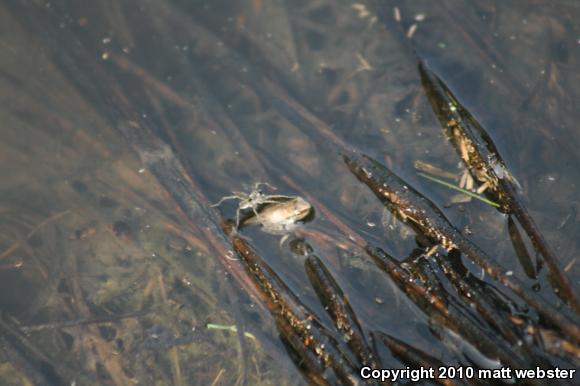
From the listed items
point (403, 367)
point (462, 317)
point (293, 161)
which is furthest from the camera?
point (293, 161)

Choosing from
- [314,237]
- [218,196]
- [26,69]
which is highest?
[26,69]

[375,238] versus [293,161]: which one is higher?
[293,161]

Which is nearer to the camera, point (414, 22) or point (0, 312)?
point (0, 312)

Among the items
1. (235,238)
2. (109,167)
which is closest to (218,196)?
(235,238)

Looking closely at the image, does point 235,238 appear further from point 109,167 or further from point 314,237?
point 109,167

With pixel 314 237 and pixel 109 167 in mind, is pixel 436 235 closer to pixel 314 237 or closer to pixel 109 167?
pixel 314 237

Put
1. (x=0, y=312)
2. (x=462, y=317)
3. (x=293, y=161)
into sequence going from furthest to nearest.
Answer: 1. (x=293, y=161)
2. (x=0, y=312)
3. (x=462, y=317)
